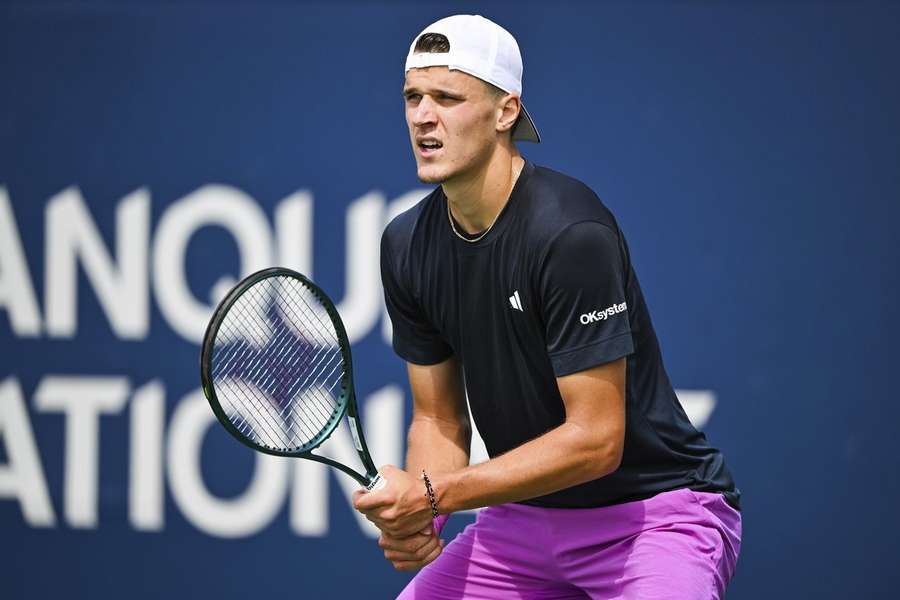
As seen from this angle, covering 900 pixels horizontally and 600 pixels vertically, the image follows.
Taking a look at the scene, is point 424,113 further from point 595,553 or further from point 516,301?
point 595,553

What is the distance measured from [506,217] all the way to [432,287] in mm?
239

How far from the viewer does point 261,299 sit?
13.6 feet

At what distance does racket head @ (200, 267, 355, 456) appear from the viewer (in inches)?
112

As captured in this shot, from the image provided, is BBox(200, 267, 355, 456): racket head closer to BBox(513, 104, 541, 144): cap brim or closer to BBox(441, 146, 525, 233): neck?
BBox(441, 146, 525, 233): neck

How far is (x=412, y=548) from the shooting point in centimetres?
260

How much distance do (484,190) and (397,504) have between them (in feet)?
2.14

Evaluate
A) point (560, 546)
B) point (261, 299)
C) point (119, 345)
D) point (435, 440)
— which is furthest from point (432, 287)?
point (119, 345)

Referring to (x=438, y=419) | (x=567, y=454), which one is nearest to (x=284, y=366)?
(x=438, y=419)

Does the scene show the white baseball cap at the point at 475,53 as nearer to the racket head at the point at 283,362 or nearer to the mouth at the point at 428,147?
the mouth at the point at 428,147

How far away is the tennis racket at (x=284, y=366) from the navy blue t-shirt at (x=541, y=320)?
212 millimetres

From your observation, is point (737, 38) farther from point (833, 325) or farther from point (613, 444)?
point (613, 444)

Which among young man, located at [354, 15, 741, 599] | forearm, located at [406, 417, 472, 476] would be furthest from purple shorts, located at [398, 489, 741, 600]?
forearm, located at [406, 417, 472, 476]

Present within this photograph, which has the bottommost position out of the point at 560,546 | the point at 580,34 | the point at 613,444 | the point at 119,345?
the point at 560,546

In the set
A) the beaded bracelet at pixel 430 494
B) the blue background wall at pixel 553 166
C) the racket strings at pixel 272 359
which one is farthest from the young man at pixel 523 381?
the blue background wall at pixel 553 166
